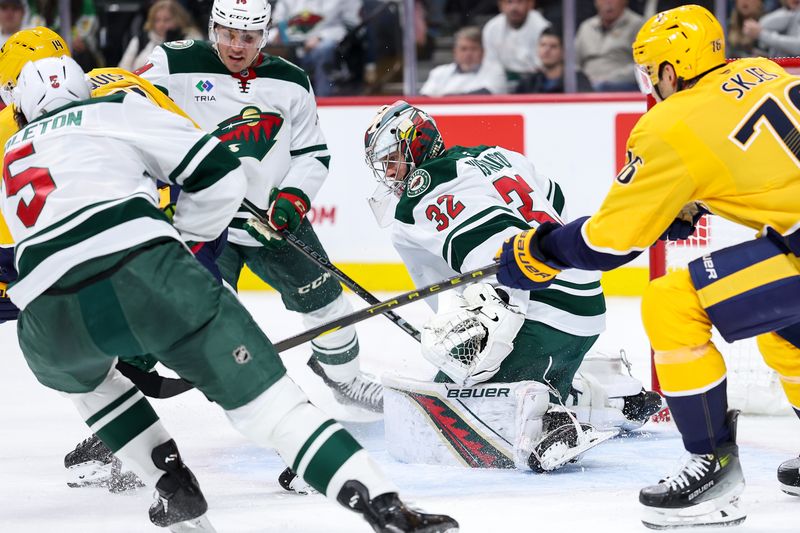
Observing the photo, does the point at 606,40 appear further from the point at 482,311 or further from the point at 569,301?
the point at 482,311

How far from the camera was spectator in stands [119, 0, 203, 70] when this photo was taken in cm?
653

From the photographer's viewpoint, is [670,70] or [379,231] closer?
[670,70]

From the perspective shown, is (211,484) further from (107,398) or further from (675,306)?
(675,306)

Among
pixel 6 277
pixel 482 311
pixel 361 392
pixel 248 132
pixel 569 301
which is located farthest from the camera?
pixel 361 392

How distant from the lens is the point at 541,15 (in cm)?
613

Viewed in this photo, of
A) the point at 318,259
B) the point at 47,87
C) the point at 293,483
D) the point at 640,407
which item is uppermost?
the point at 47,87

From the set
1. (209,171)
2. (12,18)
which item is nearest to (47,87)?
(209,171)

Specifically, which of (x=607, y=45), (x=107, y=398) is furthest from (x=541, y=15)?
(x=107, y=398)

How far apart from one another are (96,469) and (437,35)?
361 cm

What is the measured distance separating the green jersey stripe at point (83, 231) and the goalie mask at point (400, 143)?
1219 mm

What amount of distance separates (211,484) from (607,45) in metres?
3.52

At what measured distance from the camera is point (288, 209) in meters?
3.78

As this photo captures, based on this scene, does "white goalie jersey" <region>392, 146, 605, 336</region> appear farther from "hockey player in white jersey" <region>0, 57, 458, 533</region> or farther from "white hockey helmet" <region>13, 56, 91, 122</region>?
"white hockey helmet" <region>13, 56, 91, 122</region>

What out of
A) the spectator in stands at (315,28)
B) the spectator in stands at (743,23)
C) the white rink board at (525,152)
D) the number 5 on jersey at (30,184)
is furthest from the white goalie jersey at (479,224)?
the spectator in stands at (315,28)
